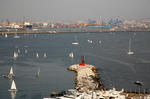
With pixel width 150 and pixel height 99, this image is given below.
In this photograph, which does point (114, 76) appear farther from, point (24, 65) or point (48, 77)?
point (24, 65)

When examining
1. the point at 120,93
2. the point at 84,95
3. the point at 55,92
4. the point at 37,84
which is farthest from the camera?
the point at 37,84

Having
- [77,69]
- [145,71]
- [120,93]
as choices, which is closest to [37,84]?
[77,69]

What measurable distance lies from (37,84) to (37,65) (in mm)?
6906

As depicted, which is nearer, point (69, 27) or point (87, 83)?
point (87, 83)

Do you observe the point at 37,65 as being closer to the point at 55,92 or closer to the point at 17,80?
the point at 17,80

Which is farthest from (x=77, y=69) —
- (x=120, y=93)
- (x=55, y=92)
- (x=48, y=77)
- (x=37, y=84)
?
(x=120, y=93)

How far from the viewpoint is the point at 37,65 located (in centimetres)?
2455

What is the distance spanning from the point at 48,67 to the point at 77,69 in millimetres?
3393

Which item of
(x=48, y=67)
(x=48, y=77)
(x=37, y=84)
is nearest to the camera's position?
(x=37, y=84)

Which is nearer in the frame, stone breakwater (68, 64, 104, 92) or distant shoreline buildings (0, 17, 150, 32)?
stone breakwater (68, 64, 104, 92)

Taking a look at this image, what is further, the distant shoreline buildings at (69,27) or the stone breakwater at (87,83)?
the distant shoreline buildings at (69,27)

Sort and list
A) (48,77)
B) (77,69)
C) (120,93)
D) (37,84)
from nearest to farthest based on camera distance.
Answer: (120,93), (37,84), (48,77), (77,69)

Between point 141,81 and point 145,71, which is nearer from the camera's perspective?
point 141,81

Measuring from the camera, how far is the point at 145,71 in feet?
74.0
